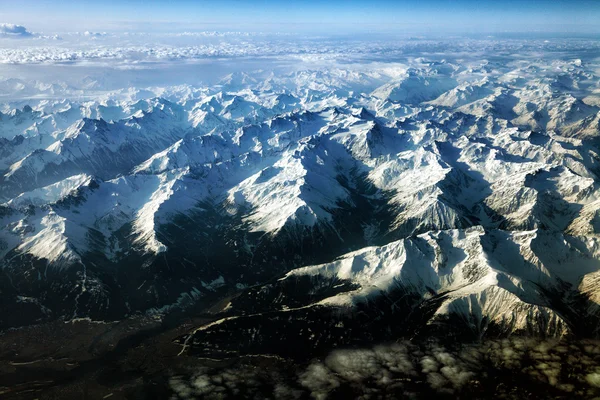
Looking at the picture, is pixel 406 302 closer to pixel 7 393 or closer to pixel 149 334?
pixel 149 334

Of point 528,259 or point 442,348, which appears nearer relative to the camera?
point 442,348

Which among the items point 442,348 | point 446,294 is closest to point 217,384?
point 442,348

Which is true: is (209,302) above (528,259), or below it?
below

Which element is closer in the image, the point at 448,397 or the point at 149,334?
the point at 448,397

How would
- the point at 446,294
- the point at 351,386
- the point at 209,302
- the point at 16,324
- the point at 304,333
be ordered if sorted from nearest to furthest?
1. the point at 351,386
2. the point at 304,333
3. the point at 446,294
4. the point at 16,324
5. the point at 209,302

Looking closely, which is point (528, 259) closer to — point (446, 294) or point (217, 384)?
point (446, 294)

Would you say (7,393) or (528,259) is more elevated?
(528,259)

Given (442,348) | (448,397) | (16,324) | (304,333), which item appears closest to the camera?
(448,397)

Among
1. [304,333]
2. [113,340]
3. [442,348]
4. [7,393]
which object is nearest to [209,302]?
[113,340]

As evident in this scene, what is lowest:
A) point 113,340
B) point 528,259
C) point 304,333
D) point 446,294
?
point 113,340
